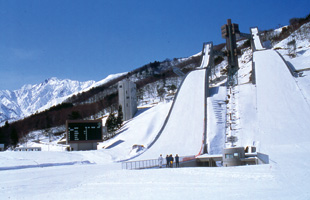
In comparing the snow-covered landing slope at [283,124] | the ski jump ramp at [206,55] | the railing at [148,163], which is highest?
the ski jump ramp at [206,55]

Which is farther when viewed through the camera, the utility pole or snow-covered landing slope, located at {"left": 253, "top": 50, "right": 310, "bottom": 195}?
the utility pole

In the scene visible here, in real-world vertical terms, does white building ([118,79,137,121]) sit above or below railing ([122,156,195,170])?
above

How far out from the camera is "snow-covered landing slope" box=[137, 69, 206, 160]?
23.8m

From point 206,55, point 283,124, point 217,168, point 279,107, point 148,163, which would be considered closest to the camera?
point 217,168

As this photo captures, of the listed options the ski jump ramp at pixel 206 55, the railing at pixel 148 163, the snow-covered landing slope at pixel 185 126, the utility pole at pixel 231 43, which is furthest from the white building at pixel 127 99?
the railing at pixel 148 163

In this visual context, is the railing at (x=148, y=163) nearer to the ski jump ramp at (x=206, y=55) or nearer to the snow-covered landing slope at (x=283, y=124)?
the snow-covered landing slope at (x=283, y=124)

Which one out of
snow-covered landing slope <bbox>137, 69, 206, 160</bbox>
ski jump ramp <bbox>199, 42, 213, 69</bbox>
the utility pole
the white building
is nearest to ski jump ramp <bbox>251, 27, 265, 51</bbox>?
the utility pole

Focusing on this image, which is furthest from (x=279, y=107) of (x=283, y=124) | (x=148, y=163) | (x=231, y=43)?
(x=231, y=43)

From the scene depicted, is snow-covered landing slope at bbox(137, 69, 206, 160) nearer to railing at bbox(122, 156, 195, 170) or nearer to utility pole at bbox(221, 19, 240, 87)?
railing at bbox(122, 156, 195, 170)

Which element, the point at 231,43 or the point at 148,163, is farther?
the point at 231,43

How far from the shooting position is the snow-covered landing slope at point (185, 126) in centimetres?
2384

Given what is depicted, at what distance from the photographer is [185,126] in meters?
27.4

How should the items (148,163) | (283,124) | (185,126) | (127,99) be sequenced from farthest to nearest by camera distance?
(127,99), (185,126), (283,124), (148,163)

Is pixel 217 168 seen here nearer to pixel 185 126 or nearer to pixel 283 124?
pixel 283 124
